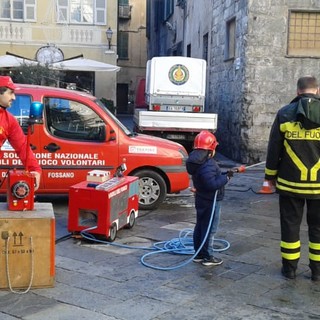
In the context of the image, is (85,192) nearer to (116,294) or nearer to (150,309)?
(116,294)

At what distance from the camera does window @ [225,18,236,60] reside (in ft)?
52.1

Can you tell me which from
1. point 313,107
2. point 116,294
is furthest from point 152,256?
point 313,107

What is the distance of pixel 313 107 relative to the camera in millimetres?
4844

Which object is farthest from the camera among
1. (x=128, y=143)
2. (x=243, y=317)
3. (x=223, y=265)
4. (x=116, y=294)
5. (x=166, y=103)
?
(x=166, y=103)

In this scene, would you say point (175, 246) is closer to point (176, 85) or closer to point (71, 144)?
point (71, 144)

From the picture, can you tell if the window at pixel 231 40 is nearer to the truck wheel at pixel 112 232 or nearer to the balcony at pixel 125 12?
the truck wheel at pixel 112 232

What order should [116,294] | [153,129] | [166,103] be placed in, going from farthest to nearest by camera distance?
[166,103] < [153,129] < [116,294]

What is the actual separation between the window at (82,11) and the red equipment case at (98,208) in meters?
21.3

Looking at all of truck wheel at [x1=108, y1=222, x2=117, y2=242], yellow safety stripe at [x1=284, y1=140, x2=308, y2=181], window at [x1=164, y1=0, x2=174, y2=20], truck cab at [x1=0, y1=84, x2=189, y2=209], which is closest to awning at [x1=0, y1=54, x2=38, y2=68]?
window at [x1=164, y1=0, x2=174, y2=20]

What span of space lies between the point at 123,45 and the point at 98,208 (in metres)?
37.0

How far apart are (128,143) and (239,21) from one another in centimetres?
774

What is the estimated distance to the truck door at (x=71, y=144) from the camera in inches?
313

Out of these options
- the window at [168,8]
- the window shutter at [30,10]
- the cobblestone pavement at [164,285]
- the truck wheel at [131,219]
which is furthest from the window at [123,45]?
the cobblestone pavement at [164,285]

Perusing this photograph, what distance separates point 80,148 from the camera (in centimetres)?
802
